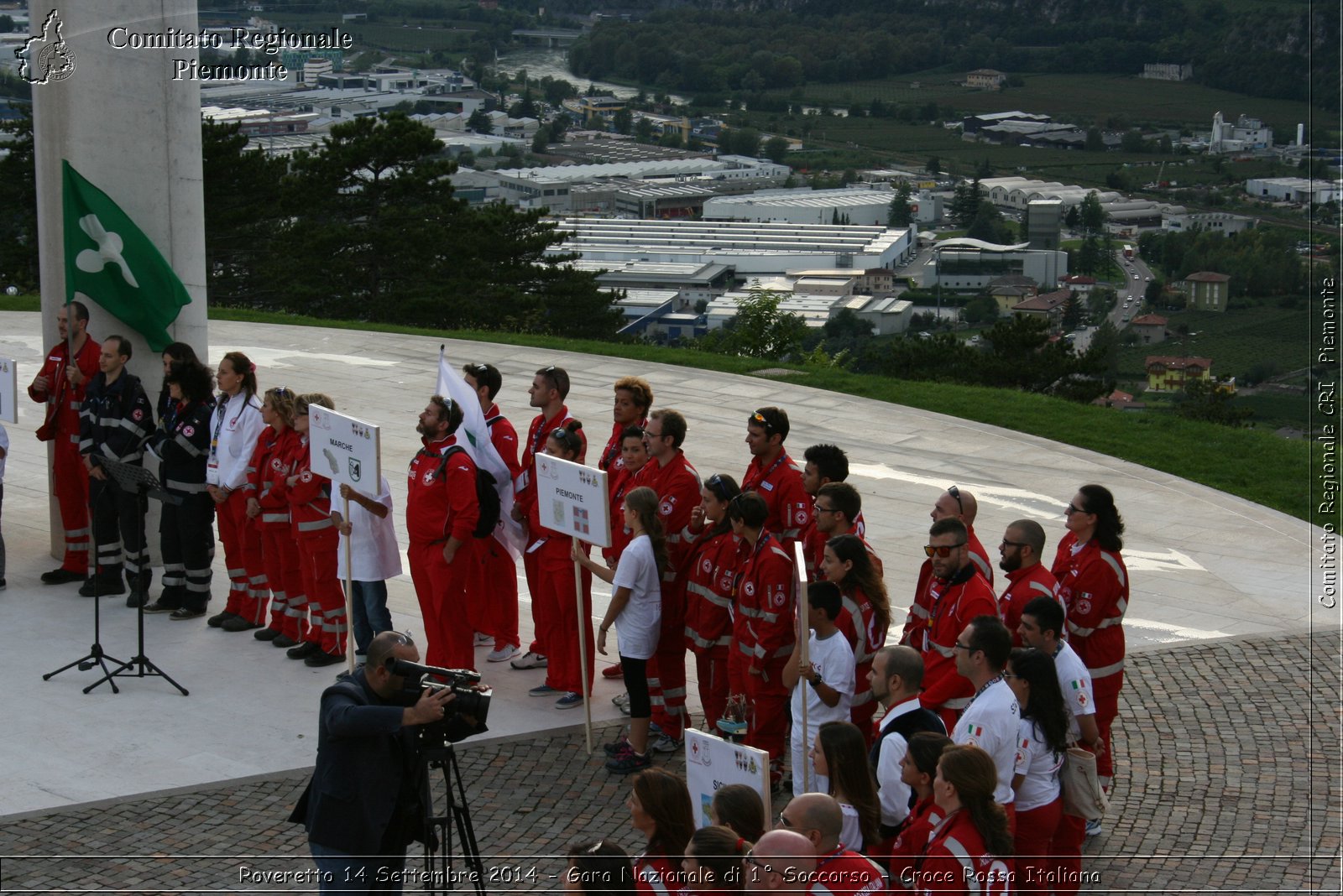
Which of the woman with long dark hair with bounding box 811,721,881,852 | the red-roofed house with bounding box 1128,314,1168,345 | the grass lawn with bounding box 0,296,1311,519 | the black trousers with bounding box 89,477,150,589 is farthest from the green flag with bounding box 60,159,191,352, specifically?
the red-roofed house with bounding box 1128,314,1168,345

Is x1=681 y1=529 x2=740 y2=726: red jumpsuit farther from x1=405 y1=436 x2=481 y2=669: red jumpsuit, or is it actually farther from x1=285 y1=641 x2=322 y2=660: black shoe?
x1=285 y1=641 x2=322 y2=660: black shoe

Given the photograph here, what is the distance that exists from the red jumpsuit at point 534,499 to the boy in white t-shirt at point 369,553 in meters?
0.90

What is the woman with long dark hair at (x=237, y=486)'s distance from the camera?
10.6 meters

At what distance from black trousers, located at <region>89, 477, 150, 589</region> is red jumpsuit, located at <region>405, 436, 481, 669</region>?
9.03 ft

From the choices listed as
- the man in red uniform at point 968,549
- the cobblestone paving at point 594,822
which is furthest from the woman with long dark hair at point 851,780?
the cobblestone paving at point 594,822

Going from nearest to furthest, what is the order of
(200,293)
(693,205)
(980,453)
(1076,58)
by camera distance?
(200,293)
(980,453)
(1076,58)
(693,205)

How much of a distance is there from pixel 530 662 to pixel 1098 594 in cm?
426

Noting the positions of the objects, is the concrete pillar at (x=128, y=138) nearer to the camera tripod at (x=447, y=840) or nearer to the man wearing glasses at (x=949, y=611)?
the camera tripod at (x=447, y=840)

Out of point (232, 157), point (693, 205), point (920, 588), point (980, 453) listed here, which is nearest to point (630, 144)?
point (693, 205)

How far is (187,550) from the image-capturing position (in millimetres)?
11344

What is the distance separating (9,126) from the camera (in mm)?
41750

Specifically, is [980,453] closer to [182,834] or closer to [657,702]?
[657,702]

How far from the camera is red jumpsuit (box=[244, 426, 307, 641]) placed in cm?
1037

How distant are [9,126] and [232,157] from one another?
6.22 m
